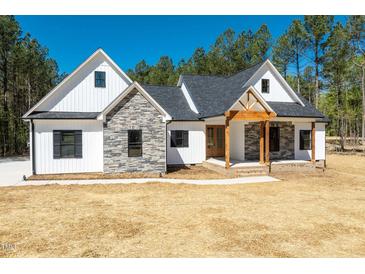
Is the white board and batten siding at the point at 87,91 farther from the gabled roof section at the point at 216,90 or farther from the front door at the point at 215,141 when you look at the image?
the front door at the point at 215,141

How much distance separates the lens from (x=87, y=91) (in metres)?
15.0

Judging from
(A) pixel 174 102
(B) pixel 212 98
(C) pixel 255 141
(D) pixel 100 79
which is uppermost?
(D) pixel 100 79

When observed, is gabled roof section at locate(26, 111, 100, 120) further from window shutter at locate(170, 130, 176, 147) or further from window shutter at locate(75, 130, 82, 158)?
window shutter at locate(170, 130, 176, 147)

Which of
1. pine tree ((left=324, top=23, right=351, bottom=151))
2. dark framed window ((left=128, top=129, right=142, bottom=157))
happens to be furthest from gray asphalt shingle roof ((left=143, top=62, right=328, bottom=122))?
pine tree ((left=324, top=23, right=351, bottom=151))

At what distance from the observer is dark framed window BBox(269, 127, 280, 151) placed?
58.9ft

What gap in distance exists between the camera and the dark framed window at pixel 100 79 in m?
15.2

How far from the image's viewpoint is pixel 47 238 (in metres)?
5.68

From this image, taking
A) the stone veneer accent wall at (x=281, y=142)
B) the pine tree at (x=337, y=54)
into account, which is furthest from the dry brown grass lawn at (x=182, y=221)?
the pine tree at (x=337, y=54)

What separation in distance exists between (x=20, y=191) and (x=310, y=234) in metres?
11.3

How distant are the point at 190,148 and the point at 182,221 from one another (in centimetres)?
1082

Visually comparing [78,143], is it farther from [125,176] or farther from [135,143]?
[125,176]

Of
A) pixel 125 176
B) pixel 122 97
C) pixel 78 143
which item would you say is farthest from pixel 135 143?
pixel 78 143

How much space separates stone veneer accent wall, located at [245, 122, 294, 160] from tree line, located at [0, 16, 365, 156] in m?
15.1

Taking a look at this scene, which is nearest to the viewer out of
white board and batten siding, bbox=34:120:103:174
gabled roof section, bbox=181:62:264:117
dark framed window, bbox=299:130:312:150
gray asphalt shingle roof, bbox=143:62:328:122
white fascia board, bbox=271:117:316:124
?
white board and batten siding, bbox=34:120:103:174
